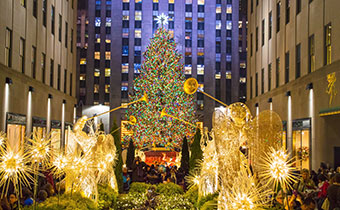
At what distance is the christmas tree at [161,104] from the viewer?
119 ft

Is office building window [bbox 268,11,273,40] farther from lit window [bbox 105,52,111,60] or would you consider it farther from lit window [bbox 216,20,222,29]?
lit window [bbox 105,52,111,60]

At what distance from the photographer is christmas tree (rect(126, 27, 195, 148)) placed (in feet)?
119

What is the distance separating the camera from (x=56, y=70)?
3173 cm

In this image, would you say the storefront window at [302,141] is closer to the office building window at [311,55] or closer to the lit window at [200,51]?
the office building window at [311,55]

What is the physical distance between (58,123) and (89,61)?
31.6 metres

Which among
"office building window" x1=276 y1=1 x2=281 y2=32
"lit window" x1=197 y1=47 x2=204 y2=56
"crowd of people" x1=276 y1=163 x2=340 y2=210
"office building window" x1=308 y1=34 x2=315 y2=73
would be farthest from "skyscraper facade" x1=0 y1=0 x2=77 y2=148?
"lit window" x1=197 y1=47 x2=204 y2=56

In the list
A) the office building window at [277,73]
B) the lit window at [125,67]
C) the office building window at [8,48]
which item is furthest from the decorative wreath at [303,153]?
the lit window at [125,67]

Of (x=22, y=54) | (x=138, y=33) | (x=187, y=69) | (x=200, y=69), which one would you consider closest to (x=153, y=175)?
(x=22, y=54)

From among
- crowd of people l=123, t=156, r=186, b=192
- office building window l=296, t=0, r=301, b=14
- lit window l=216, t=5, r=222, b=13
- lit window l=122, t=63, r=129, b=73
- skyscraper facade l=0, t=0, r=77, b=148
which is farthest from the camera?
lit window l=216, t=5, r=222, b=13

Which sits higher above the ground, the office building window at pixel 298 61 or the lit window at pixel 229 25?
the lit window at pixel 229 25

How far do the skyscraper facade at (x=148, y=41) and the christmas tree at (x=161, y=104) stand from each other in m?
22.6

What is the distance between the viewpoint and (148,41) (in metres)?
61.0

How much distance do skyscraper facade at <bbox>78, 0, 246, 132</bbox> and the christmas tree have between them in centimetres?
2263

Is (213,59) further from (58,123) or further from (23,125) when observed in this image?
(23,125)
